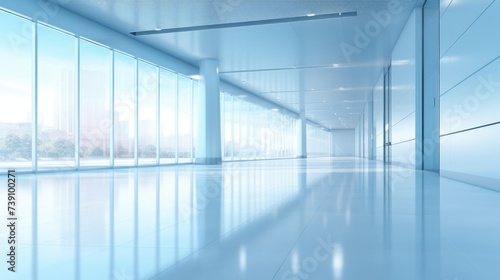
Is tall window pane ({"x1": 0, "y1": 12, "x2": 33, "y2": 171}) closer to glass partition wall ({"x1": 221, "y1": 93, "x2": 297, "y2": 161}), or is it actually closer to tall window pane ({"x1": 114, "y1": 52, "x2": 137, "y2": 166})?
tall window pane ({"x1": 114, "y1": 52, "x2": 137, "y2": 166})

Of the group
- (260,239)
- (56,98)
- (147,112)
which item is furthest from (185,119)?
(260,239)

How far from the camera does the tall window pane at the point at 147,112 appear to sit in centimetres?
2175

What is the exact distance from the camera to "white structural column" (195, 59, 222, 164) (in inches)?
904

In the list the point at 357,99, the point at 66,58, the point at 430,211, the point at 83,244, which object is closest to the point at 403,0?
the point at 430,211

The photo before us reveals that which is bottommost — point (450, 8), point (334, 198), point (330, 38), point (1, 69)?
point (334, 198)

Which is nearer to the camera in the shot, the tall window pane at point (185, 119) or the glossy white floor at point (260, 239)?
the glossy white floor at point (260, 239)

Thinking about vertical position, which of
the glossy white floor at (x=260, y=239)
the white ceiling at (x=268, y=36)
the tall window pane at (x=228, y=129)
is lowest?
the glossy white floor at (x=260, y=239)

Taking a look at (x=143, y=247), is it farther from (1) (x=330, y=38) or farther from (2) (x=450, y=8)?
(1) (x=330, y=38)

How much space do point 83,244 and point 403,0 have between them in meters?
13.7

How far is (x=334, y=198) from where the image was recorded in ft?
21.5

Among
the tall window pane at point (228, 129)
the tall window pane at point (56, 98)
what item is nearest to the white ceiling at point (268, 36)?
the tall window pane at point (56, 98)

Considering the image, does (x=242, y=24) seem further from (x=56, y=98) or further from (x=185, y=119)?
(x=185, y=119)

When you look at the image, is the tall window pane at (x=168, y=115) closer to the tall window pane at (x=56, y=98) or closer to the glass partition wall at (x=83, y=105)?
the glass partition wall at (x=83, y=105)

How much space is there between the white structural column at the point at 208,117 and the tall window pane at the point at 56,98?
7680mm
